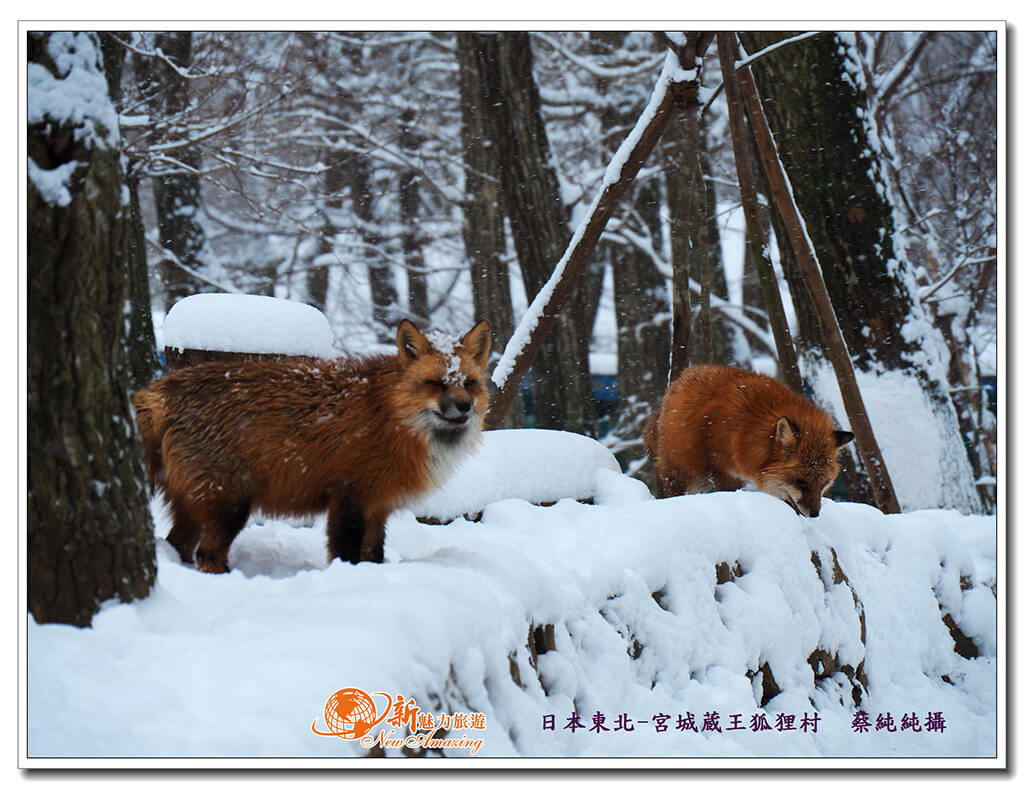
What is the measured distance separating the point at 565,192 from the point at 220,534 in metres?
7.92

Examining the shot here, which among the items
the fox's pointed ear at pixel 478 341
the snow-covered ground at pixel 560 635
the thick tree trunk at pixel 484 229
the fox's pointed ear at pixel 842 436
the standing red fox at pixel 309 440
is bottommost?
the snow-covered ground at pixel 560 635

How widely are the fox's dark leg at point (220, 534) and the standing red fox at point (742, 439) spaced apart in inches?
124

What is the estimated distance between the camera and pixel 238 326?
193 inches

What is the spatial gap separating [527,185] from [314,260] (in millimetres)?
3258

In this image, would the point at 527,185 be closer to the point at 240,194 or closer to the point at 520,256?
the point at 520,256

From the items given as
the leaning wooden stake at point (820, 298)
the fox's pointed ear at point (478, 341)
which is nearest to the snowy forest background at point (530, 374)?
the leaning wooden stake at point (820, 298)

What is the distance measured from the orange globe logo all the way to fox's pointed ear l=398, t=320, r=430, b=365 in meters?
1.80

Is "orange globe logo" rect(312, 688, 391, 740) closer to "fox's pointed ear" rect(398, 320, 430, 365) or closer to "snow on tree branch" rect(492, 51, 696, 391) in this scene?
"fox's pointed ear" rect(398, 320, 430, 365)

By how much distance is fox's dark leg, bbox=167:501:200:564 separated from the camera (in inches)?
150

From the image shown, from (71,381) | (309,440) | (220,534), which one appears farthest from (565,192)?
(71,381)

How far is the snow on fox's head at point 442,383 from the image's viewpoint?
3830 mm

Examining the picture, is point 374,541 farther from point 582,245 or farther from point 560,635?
point 582,245

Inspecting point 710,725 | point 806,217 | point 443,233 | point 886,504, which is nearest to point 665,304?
point 443,233

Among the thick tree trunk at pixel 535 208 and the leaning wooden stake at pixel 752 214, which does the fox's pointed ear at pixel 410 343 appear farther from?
the thick tree trunk at pixel 535 208
